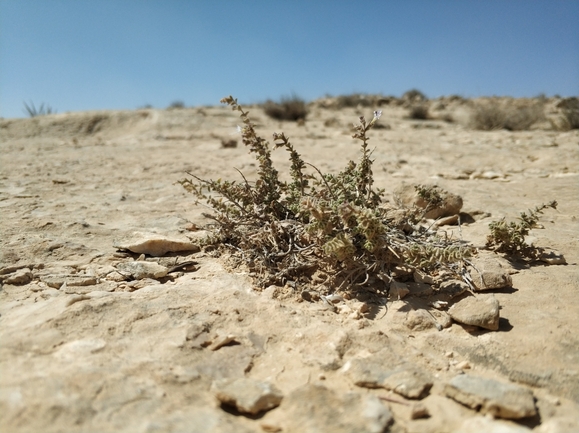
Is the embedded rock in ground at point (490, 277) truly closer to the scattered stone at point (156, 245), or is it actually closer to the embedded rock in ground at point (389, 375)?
the embedded rock in ground at point (389, 375)

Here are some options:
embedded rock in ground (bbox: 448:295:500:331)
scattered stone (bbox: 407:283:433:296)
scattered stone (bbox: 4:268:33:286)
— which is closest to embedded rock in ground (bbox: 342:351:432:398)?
embedded rock in ground (bbox: 448:295:500:331)

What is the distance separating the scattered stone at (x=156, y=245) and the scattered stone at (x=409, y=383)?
133 cm

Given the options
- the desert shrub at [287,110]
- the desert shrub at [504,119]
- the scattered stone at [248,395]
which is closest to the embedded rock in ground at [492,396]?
the scattered stone at [248,395]

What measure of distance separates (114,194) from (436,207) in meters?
2.46

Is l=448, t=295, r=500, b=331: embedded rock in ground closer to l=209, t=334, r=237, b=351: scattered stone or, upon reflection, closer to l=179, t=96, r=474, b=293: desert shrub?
l=179, t=96, r=474, b=293: desert shrub

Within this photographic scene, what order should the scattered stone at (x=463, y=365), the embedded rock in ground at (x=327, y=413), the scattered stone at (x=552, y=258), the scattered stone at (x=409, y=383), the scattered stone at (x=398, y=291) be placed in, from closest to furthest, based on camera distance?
1. the embedded rock in ground at (x=327, y=413)
2. the scattered stone at (x=409, y=383)
3. the scattered stone at (x=463, y=365)
4. the scattered stone at (x=398, y=291)
5. the scattered stone at (x=552, y=258)

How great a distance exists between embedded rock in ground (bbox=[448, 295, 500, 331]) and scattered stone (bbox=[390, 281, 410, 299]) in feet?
0.64

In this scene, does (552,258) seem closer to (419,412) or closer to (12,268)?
(419,412)

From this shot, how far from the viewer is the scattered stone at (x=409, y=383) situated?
1.31 m

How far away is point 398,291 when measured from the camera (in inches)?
73.7

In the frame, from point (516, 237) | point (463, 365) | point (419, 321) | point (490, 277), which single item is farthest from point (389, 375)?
point (516, 237)

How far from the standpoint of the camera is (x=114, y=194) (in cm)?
352

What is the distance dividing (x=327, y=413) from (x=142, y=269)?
1221 millimetres

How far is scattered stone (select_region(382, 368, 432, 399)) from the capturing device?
1312 mm
